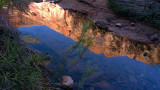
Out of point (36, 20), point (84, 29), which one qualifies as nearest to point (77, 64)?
point (84, 29)

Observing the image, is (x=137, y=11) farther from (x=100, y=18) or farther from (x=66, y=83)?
(x=66, y=83)

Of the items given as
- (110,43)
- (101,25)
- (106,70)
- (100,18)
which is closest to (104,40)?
(110,43)

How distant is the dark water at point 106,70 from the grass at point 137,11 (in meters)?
2.85

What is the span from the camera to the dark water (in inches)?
125

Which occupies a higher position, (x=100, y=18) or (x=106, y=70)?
(x=100, y=18)

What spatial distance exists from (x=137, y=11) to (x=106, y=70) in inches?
165

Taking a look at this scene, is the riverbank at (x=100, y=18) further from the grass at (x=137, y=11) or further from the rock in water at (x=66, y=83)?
the rock in water at (x=66, y=83)

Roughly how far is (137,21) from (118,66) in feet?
11.5

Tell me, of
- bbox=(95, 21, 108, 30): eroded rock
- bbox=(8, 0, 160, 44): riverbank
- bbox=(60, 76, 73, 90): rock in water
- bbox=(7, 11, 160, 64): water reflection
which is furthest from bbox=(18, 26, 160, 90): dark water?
bbox=(95, 21, 108, 30): eroded rock

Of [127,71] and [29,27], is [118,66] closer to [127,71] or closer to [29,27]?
[127,71]

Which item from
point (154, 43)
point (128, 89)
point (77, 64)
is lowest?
point (128, 89)

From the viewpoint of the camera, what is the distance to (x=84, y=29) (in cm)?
323

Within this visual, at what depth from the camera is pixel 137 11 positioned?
6625 mm

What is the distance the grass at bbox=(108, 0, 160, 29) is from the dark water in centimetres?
285
